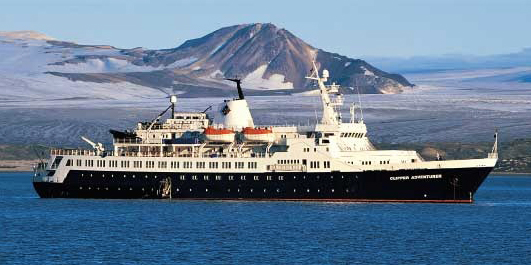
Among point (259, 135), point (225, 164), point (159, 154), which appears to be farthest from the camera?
point (159, 154)

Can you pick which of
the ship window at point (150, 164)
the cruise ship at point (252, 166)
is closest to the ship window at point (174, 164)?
the cruise ship at point (252, 166)

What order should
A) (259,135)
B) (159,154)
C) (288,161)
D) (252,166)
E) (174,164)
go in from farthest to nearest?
(159,154), (174,164), (259,135), (252,166), (288,161)

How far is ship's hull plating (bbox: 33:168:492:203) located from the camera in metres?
93.6

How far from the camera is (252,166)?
9588cm

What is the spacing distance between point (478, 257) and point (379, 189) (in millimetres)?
29030

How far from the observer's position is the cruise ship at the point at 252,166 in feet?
308

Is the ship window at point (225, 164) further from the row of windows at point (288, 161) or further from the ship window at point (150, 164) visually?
the ship window at point (150, 164)

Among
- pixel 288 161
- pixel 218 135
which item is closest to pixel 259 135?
pixel 218 135

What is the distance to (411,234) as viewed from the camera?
7406 cm

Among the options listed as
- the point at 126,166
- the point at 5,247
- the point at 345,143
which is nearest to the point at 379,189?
the point at 345,143

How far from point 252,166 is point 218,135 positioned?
405 cm

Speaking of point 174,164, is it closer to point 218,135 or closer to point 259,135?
point 218,135

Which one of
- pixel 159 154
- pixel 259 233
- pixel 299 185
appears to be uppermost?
pixel 159 154

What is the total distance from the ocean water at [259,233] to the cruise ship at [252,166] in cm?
185
